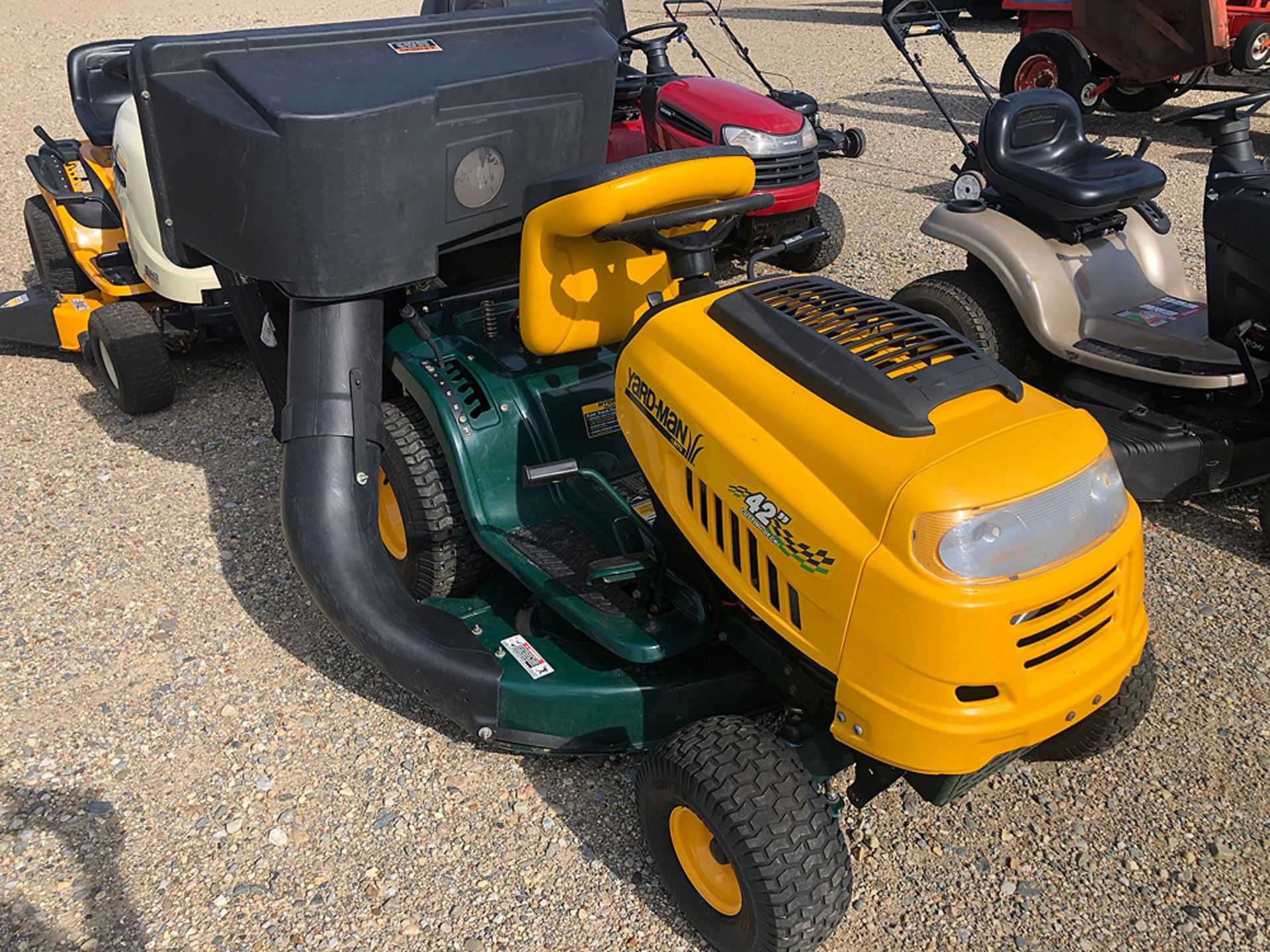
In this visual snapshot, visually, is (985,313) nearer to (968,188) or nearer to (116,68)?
(968,188)

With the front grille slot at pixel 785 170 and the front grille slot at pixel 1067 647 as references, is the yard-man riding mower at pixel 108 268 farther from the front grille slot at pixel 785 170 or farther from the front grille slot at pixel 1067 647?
the front grille slot at pixel 1067 647

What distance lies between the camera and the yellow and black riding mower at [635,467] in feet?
5.72

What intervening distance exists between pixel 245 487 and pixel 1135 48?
681 cm

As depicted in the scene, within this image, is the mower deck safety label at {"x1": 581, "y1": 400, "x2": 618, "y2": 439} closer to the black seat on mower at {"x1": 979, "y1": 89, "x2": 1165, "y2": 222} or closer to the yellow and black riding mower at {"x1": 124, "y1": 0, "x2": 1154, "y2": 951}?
the yellow and black riding mower at {"x1": 124, "y1": 0, "x2": 1154, "y2": 951}

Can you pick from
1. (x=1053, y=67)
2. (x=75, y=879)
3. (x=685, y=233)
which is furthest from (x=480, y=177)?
(x=1053, y=67)

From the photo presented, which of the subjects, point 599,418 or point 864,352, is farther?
point 599,418

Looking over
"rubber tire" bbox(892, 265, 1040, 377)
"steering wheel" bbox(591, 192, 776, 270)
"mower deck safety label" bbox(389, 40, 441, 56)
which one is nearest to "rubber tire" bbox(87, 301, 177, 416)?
"mower deck safety label" bbox(389, 40, 441, 56)

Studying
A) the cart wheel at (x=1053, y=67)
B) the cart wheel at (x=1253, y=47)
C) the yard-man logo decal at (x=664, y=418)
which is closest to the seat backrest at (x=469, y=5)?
the yard-man logo decal at (x=664, y=418)

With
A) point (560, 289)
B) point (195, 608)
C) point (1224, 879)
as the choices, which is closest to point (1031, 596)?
point (1224, 879)

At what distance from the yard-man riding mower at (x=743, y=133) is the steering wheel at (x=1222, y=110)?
146 cm

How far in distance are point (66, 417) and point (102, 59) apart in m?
1.62

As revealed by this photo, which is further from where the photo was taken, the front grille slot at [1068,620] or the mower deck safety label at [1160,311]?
the mower deck safety label at [1160,311]

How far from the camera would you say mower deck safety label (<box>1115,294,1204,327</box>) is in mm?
3730

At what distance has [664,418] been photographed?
82.4 inches
